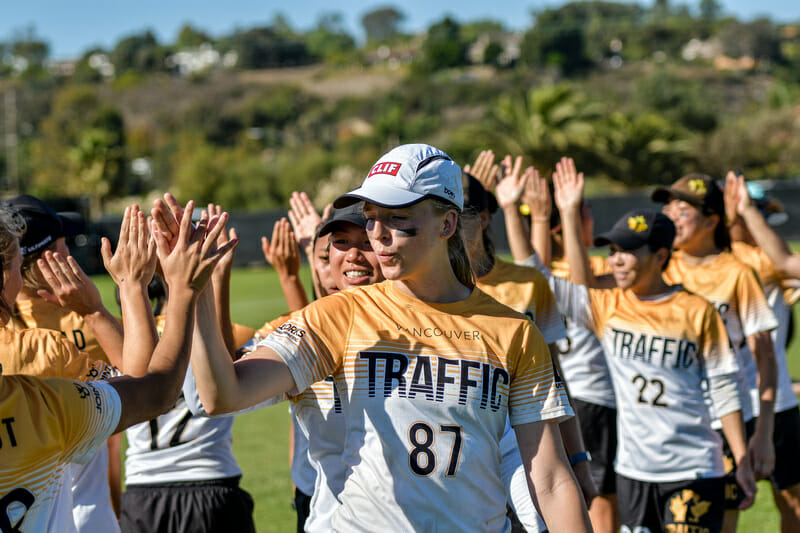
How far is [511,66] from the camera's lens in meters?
138

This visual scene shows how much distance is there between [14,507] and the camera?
2.46 meters

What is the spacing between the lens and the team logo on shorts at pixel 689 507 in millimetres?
4715

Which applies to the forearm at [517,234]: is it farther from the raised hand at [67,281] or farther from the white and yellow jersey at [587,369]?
the raised hand at [67,281]

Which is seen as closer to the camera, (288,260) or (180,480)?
(180,480)

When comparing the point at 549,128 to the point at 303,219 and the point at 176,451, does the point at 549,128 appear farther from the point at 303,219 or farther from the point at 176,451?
the point at 176,451

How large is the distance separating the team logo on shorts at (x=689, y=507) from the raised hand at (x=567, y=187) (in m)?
1.68

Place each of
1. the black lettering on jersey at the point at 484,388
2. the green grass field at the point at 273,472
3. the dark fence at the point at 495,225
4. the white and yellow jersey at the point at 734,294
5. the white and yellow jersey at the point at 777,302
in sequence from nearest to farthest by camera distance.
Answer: the black lettering on jersey at the point at 484,388 → the white and yellow jersey at the point at 734,294 → the white and yellow jersey at the point at 777,302 → the green grass field at the point at 273,472 → the dark fence at the point at 495,225

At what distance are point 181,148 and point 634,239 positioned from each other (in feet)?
308

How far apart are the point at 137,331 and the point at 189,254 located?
0.49 m

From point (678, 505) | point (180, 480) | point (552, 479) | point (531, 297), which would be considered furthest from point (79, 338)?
point (678, 505)

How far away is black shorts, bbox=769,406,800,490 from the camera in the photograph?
5.86 m

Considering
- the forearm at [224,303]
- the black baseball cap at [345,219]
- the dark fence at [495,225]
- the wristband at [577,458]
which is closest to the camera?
the forearm at [224,303]

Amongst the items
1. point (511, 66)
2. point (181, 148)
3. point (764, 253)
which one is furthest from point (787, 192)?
point (511, 66)

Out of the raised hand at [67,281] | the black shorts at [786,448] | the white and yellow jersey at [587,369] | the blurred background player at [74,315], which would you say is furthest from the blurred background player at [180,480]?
the black shorts at [786,448]
